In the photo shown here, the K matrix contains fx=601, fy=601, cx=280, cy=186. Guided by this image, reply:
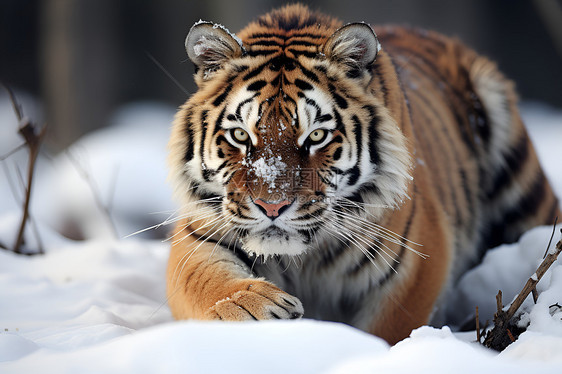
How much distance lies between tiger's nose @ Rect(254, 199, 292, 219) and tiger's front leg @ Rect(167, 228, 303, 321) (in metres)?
0.14

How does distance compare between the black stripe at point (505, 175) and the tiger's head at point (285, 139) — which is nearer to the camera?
the tiger's head at point (285, 139)

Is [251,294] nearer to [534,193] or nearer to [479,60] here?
[534,193]

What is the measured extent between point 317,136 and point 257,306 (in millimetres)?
399

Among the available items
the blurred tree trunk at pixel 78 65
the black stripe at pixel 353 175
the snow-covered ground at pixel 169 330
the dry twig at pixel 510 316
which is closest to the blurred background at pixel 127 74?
the blurred tree trunk at pixel 78 65

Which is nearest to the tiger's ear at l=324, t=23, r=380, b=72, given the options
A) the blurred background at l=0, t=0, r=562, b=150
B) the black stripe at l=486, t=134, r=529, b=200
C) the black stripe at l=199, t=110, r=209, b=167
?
the black stripe at l=199, t=110, r=209, b=167

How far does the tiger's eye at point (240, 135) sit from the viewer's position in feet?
4.38

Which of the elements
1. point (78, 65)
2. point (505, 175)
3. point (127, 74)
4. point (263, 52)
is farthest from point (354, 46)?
point (127, 74)

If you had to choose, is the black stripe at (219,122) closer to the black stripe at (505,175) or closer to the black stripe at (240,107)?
the black stripe at (240,107)

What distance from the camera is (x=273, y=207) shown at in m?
1.23

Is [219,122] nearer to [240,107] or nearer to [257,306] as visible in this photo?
[240,107]

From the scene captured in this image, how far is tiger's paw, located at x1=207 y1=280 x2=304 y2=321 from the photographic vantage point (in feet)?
3.77

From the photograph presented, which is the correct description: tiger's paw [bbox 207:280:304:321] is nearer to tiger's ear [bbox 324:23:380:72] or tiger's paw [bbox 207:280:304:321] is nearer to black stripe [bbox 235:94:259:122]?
black stripe [bbox 235:94:259:122]

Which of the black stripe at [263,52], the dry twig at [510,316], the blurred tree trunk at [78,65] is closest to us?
the dry twig at [510,316]

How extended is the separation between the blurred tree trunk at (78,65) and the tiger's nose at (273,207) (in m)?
4.56
